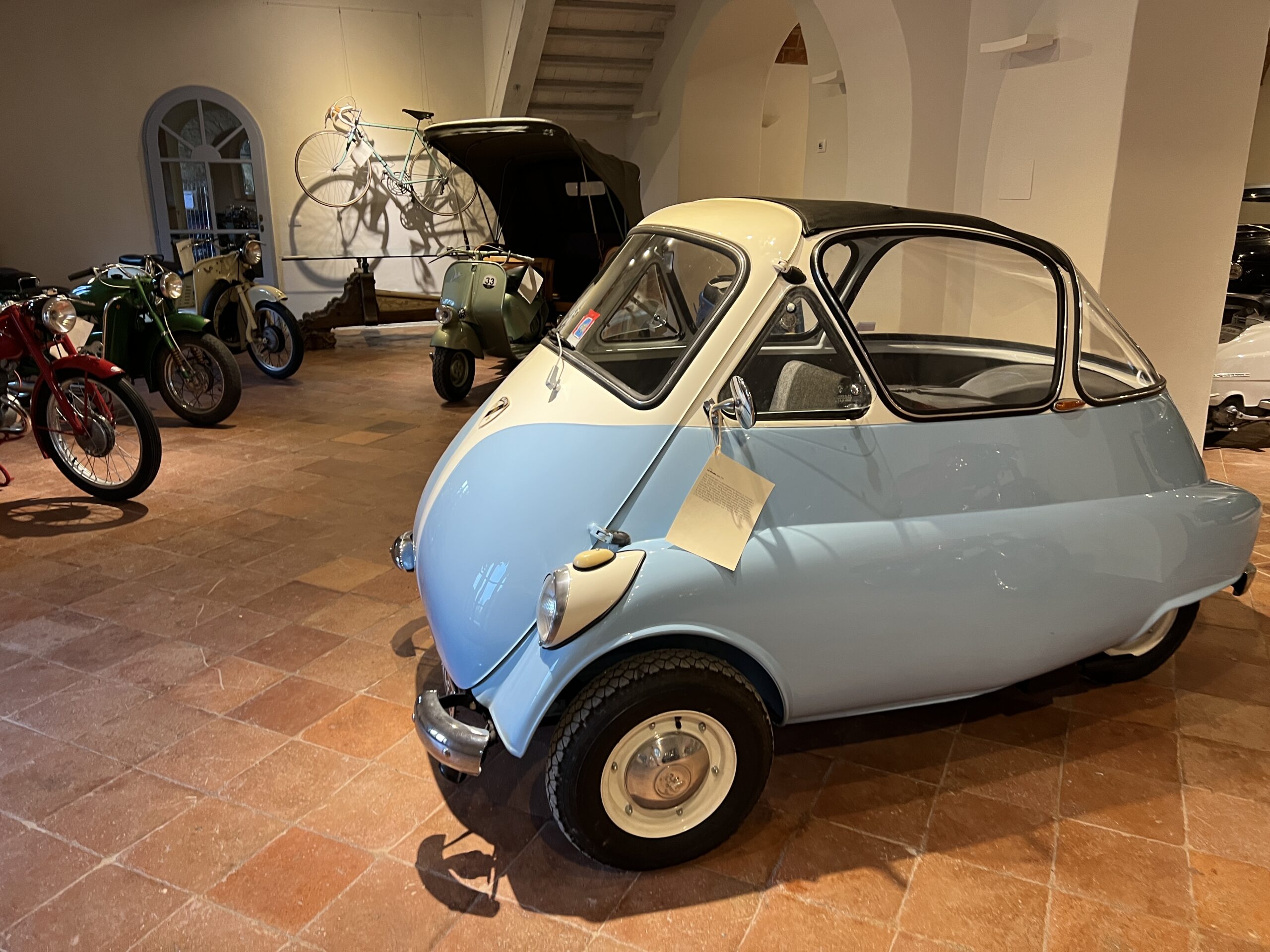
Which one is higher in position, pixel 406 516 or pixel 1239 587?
pixel 1239 587

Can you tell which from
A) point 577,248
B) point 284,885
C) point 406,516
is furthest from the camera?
point 577,248

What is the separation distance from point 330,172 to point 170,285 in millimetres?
5204

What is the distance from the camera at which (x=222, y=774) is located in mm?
2617

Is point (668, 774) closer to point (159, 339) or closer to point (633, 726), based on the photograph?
point (633, 726)

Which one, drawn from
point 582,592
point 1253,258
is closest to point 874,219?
point 582,592

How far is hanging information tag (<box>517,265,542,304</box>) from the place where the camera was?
23.7ft

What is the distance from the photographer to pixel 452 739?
2.14m

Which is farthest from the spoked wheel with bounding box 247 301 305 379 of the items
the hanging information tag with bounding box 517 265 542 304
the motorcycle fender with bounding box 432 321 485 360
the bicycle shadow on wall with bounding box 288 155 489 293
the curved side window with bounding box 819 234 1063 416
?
the curved side window with bounding box 819 234 1063 416

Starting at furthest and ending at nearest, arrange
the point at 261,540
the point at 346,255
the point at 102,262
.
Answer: the point at 346,255
the point at 102,262
the point at 261,540

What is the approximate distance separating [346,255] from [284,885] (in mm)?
9882

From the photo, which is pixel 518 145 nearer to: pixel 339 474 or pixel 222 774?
pixel 339 474

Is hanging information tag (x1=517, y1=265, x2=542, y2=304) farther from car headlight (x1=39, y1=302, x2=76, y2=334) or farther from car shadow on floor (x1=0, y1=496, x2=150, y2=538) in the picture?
car shadow on floor (x1=0, y1=496, x2=150, y2=538)

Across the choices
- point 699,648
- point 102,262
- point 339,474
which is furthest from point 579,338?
point 102,262

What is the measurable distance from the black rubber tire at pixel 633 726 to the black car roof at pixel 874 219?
3.88 ft
